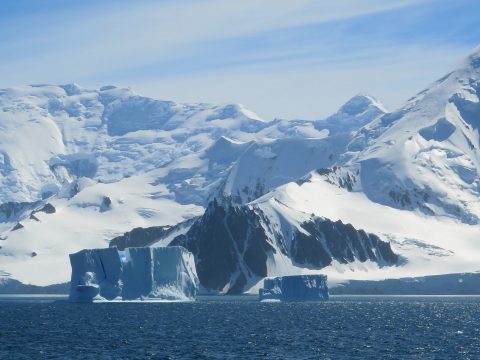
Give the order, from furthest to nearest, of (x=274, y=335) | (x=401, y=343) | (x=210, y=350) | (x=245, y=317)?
(x=245, y=317) < (x=274, y=335) < (x=401, y=343) < (x=210, y=350)

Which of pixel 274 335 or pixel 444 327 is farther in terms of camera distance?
pixel 444 327

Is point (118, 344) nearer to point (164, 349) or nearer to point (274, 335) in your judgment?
point (164, 349)

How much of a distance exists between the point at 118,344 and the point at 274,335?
22.6 metres

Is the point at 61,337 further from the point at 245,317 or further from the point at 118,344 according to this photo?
the point at 245,317

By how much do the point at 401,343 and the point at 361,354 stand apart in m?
14.5

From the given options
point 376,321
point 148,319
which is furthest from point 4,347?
point 376,321

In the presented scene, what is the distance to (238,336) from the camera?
145625mm

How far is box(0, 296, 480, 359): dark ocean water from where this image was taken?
123 meters

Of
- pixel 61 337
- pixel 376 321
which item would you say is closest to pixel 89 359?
pixel 61 337

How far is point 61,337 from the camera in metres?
142

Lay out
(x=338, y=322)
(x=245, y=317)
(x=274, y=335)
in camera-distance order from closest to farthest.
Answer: (x=274, y=335) → (x=338, y=322) → (x=245, y=317)

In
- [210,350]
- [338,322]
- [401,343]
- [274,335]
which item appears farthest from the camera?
[338,322]

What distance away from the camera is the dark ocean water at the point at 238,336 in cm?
12256

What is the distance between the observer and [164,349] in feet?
417
